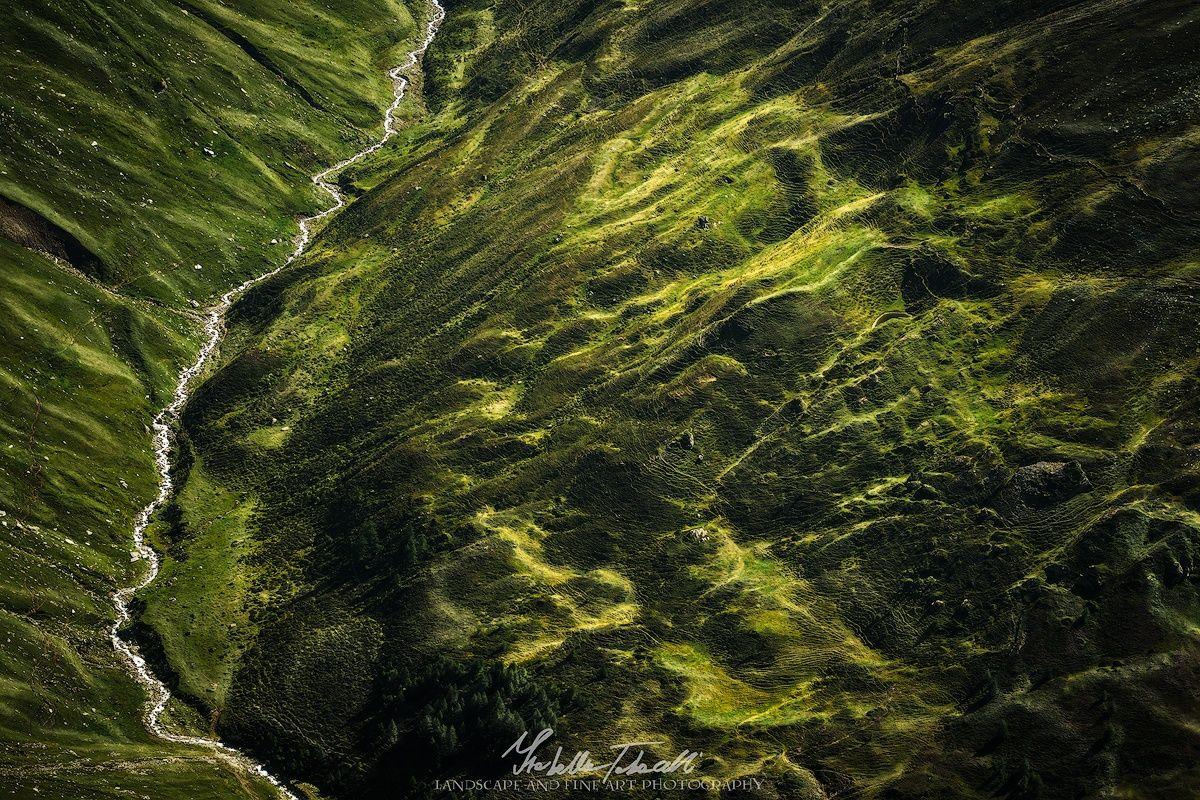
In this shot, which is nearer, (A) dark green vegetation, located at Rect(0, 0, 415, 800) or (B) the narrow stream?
(A) dark green vegetation, located at Rect(0, 0, 415, 800)

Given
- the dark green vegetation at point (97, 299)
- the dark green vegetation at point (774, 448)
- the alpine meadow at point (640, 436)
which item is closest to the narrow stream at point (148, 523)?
the alpine meadow at point (640, 436)

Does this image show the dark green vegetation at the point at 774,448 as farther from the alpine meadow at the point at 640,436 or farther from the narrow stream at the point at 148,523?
the narrow stream at the point at 148,523

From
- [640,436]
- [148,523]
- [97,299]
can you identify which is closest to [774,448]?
[640,436]
